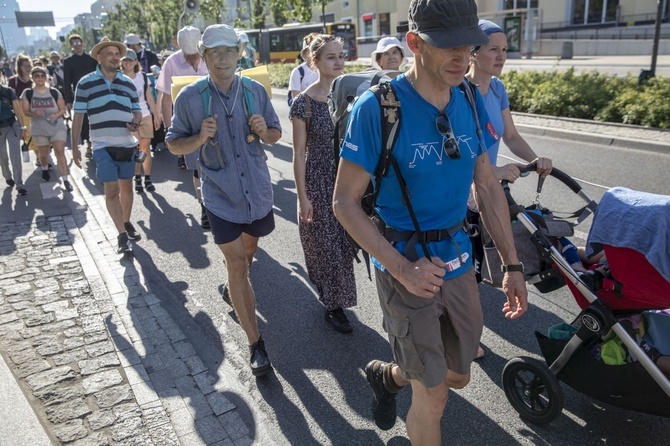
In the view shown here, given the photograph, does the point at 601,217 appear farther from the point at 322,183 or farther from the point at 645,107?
the point at 645,107

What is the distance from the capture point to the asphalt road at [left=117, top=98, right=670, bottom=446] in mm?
3160

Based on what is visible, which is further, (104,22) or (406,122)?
(104,22)

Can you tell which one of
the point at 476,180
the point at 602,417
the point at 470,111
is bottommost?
the point at 602,417

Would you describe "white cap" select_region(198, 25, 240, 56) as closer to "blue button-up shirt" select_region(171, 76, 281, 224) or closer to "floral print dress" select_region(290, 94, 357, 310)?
"blue button-up shirt" select_region(171, 76, 281, 224)

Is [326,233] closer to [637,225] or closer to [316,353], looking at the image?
[316,353]

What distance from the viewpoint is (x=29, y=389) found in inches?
147

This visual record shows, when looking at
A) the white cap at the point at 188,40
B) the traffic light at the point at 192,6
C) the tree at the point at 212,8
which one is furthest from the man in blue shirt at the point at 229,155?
the tree at the point at 212,8

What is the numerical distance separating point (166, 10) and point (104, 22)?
4029 centimetres

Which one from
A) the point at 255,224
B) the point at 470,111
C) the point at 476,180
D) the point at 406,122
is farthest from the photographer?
the point at 255,224

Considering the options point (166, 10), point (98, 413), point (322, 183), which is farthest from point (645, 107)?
point (166, 10)

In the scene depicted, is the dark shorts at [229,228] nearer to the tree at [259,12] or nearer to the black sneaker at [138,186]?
the black sneaker at [138,186]

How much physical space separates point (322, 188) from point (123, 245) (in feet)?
9.16

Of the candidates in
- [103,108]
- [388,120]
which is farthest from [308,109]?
[103,108]

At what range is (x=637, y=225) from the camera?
2797mm
